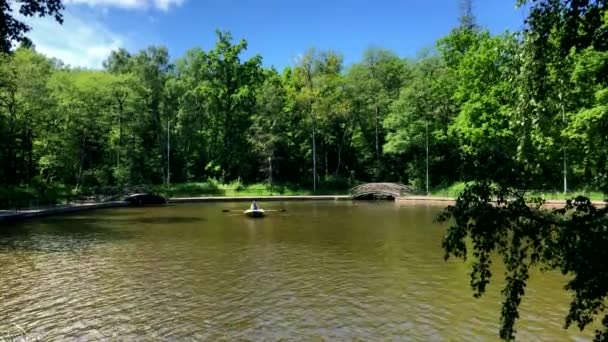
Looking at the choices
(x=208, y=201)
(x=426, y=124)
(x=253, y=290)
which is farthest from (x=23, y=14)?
(x=426, y=124)

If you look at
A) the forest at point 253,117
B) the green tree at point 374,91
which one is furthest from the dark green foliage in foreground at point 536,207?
the green tree at point 374,91

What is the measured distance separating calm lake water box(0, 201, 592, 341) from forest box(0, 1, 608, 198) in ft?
88.4

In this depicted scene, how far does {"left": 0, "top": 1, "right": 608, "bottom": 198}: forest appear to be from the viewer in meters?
49.9

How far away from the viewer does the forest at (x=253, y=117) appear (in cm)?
4988

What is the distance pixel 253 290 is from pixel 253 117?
52568 mm

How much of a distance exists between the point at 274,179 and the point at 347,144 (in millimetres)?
12716

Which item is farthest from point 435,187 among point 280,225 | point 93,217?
point 93,217

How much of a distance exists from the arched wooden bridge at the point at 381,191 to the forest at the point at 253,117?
5594 mm

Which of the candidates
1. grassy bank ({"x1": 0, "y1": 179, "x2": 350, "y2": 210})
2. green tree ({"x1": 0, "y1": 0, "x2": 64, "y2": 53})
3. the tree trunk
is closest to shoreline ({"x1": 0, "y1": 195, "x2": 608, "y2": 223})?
grassy bank ({"x1": 0, "y1": 179, "x2": 350, "y2": 210})

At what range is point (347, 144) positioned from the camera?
71.4 meters

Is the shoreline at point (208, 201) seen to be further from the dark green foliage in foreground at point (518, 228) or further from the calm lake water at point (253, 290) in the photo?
the dark green foliage in foreground at point (518, 228)

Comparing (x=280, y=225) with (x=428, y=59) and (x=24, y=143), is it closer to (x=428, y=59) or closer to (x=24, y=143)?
(x=24, y=143)

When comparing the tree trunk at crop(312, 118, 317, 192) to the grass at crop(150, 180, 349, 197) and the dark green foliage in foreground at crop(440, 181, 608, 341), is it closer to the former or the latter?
the grass at crop(150, 180, 349, 197)

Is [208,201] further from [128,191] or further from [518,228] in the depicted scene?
[518,228]
